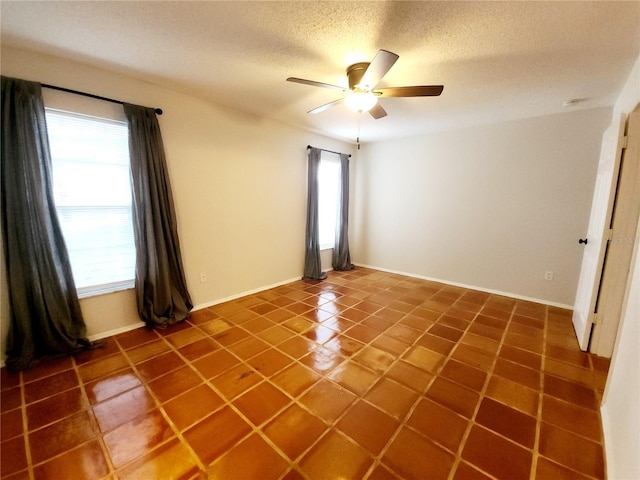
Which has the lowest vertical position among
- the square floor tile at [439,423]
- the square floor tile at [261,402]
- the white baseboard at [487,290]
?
the square floor tile at [439,423]

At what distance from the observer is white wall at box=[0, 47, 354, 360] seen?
89.2 inches

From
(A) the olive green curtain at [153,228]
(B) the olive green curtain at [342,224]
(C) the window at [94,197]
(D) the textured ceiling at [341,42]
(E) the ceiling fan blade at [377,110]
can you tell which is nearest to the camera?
(D) the textured ceiling at [341,42]

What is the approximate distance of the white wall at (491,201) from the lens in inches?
119

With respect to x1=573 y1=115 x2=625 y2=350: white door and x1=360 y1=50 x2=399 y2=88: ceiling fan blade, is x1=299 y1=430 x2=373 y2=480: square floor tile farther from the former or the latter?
x1=573 y1=115 x2=625 y2=350: white door

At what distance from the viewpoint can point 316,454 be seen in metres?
1.33

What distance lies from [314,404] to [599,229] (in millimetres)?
2750

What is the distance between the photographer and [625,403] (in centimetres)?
123

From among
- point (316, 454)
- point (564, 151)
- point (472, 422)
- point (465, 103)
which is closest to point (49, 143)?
point (316, 454)

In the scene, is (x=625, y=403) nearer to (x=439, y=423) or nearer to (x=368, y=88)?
(x=439, y=423)


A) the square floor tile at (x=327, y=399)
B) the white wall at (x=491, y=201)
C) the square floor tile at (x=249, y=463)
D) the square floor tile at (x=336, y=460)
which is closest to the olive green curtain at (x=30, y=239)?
the square floor tile at (x=249, y=463)

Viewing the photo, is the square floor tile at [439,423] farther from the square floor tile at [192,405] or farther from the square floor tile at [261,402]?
the square floor tile at [192,405]

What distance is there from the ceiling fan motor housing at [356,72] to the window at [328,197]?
226cm

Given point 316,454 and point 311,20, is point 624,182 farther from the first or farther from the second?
point 316,454

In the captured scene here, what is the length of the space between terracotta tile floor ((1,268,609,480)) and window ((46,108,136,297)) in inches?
26.0
